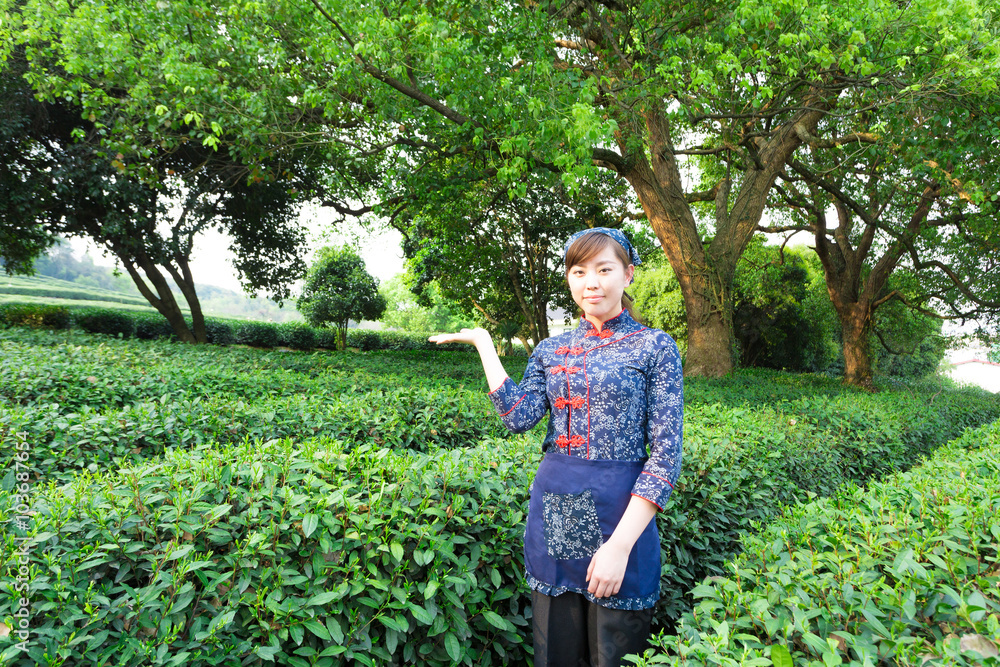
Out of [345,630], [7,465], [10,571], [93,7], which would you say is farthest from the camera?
[93,7]

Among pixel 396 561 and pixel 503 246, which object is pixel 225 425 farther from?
pixel 503 246

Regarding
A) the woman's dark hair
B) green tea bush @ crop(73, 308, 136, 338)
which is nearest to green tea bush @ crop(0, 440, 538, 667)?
the woman's dark hair

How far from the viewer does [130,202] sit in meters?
11.1

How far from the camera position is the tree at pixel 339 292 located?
83.4 ft

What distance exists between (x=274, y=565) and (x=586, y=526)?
3.55ft

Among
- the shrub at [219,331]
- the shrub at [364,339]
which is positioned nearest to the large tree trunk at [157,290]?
the shrub at [219,331]

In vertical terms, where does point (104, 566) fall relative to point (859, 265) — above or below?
below

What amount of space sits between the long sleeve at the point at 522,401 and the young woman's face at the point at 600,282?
1.01 ft

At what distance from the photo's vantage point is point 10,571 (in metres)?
1.47

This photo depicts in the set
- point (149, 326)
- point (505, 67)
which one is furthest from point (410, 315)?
point (505, 67)

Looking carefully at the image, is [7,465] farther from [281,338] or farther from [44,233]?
[281,338]

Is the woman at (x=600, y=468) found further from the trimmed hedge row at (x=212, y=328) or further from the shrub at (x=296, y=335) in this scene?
the shrub at (x=296, y=335)

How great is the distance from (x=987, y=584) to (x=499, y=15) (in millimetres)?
6429

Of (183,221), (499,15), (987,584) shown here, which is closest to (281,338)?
(183,221)
